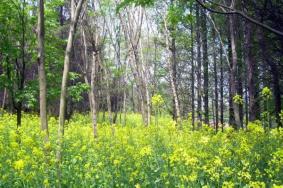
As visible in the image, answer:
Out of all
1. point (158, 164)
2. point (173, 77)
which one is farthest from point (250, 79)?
point (158, 164)

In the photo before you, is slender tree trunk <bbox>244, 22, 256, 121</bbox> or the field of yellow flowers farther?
slender tree trunk <bbox>244, 22, 256, 121</bbox>

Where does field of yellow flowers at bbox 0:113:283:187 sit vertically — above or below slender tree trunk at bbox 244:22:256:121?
below

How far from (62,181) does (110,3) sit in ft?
43.5

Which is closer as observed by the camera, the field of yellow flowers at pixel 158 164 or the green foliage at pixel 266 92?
the field of yellow flowers at pixel 158 164

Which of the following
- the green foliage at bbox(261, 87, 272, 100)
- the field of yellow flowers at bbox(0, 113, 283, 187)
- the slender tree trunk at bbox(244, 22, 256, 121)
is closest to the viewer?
the field of yellow flowers at bbox(0, 113, 283, 187)

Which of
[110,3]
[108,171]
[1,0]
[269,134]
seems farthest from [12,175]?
[110,3]

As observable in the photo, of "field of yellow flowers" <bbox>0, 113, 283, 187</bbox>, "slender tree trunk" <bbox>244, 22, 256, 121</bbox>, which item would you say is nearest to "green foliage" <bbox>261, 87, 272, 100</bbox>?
"field of yellow flowers" <bbox>0, 113, 283, 187</bbox>

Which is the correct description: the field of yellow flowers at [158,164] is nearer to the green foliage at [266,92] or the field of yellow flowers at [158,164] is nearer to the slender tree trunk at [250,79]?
the green foliage at [266,92]

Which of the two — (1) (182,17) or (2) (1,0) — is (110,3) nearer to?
(2) (1,0)

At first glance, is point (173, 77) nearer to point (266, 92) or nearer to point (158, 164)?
point (266, 92)

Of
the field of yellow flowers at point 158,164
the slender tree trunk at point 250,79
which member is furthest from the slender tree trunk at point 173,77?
the field of yellow flowers at point 158,164

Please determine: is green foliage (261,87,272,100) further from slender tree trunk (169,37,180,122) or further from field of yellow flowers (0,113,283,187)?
slender tree trunk (169,37,180,122)

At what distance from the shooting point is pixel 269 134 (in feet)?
25.6

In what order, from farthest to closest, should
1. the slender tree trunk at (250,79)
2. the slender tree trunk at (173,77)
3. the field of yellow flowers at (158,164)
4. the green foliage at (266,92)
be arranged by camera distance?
the slender tree trunk at (173,77), the slender tree trunk at (250,79), the green foliage at (266,92), the field of yellow flowers at (158,164)
